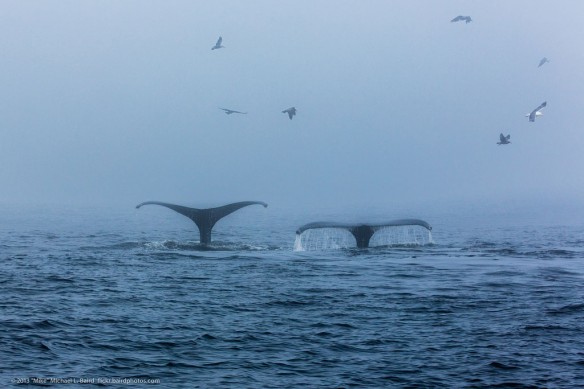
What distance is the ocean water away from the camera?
13.1m

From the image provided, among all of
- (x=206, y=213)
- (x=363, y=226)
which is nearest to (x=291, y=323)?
(x=363, y=226)

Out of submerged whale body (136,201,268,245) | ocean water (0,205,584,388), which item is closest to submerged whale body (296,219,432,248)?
ocean water (0,205,584,388)

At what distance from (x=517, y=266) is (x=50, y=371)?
1805 cm

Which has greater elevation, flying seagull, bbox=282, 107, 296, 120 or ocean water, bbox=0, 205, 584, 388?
flying seagull, bbox=282, 107, 296, 120

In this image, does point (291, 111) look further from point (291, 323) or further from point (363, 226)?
point (291, 323)

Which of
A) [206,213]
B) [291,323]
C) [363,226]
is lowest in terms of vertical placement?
[291,323]

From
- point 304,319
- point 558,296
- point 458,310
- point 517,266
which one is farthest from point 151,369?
point 517,266

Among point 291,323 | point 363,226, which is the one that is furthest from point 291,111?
point 291,323

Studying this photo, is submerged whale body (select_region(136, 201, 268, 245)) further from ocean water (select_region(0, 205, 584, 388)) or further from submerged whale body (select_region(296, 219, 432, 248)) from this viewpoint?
ocean water (select_region(0, 205, 584, 388))

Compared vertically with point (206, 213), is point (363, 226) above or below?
below

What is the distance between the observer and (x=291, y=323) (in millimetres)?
17031

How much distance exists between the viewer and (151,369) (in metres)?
13.3

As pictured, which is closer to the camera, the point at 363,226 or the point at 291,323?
the point at 291,323

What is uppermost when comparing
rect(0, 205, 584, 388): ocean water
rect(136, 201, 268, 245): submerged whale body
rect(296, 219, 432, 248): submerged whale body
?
rect(136, 201, 268, 245): submerged whale body
